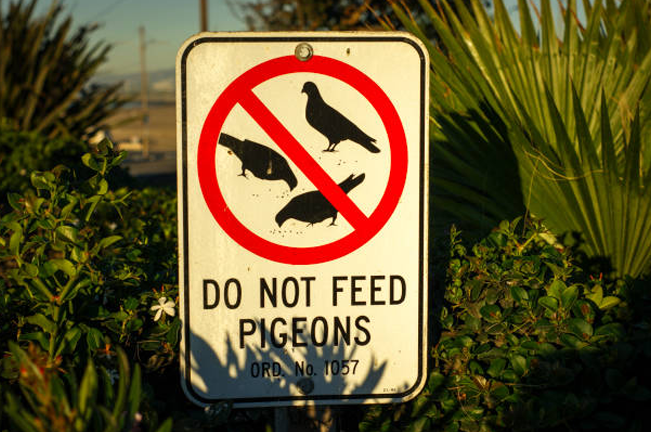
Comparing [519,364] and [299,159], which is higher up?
[299,159]

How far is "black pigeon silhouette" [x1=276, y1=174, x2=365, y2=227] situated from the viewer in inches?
71.2

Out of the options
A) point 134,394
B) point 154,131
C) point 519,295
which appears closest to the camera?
point 134,394

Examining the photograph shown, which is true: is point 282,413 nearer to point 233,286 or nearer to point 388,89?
point 233,286

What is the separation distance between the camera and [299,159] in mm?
1808

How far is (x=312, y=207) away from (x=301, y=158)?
128 millimetres

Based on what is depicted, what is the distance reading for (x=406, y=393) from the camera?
6.18 feet

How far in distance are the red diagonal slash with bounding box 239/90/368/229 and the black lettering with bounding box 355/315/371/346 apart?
0.24 meters

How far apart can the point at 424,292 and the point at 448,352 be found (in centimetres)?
34

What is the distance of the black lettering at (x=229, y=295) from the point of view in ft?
5.97

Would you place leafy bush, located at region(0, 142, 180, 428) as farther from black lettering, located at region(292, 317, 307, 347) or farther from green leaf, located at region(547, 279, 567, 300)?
green leaf, located at region(547, 279, 567, 300)

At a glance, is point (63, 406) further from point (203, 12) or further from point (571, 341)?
A: point (203, 12)

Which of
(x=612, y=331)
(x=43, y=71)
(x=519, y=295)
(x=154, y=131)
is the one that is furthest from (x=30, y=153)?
(x=154, y=131)

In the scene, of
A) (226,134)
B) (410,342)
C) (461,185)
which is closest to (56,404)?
(226,134)

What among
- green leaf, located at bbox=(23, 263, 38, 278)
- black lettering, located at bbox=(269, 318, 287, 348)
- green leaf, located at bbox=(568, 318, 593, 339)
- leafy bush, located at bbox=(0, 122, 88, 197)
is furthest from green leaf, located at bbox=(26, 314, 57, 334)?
leafy bush, located at bbox=(0, 122, 88, 197)
